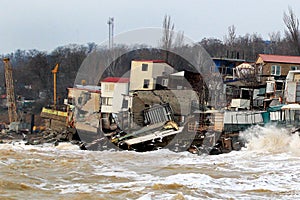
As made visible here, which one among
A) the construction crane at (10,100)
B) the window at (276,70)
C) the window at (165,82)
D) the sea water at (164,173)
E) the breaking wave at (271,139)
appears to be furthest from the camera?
the construction crane at (10,100)

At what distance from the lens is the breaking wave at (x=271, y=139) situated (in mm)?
23484

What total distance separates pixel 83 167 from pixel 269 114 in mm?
11436

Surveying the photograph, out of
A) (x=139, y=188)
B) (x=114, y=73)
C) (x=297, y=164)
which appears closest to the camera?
(x=139, y=188)

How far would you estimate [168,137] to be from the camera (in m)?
27.1

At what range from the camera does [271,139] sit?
81.3 ft

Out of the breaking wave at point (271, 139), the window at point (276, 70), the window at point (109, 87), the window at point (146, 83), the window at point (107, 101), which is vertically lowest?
the breaking wave at point (271, 139)

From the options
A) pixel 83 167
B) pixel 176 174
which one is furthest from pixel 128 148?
pixel 176 174

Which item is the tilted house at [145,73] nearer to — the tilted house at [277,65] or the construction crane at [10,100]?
the tilted house at [277,65]

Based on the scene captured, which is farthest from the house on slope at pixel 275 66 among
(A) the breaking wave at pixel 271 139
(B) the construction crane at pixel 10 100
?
(B) the construction crane at pixel 10 100

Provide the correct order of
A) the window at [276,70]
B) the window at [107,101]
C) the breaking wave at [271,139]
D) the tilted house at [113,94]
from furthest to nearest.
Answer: the window at [107,101]
the window at [276,70]
the tilted house at [113,94]
the breaking wave at [271,139]

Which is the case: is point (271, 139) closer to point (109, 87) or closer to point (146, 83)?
point (146, 83)

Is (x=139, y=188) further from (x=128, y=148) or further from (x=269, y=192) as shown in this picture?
(x=128, y=148)

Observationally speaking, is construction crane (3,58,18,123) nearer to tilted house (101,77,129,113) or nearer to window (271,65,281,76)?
tilted house (101,77,129,113)

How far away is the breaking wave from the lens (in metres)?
23.5
